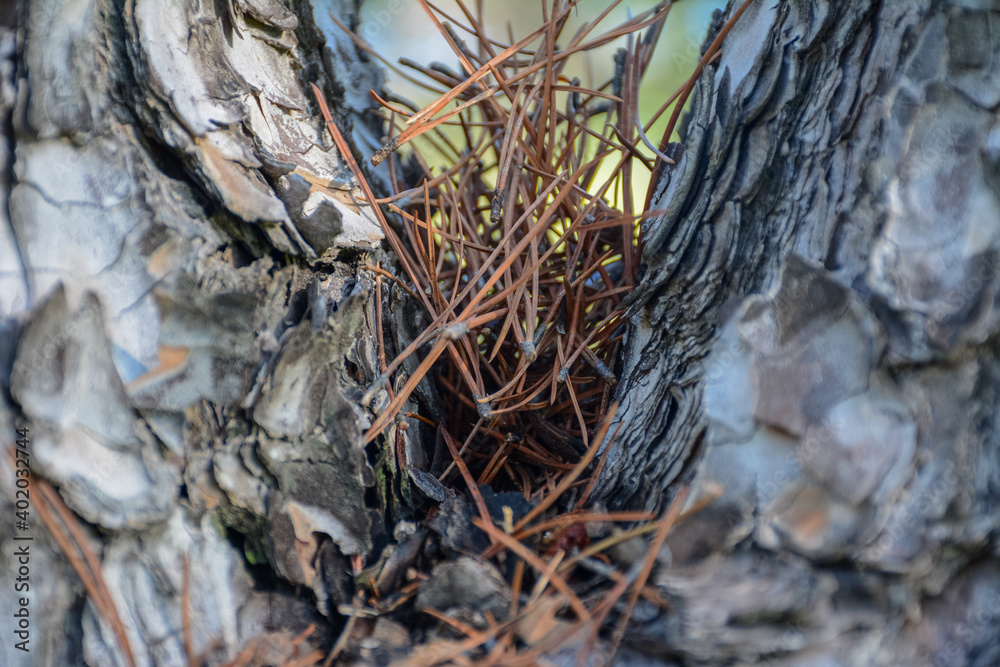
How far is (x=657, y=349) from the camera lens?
57 cm

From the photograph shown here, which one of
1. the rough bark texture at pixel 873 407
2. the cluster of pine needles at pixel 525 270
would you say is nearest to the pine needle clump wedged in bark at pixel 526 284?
the cluster of pine needles at pixel 525 270

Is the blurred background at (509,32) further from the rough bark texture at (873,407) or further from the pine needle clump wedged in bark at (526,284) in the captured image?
the rough bark texture at (873,407)

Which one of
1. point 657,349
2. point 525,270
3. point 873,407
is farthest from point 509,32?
point 873,407

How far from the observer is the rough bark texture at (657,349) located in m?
0.41

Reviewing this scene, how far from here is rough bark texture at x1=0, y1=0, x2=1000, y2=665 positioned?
41 cm

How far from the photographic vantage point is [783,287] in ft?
1.43

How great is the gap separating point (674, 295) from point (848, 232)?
0.51 ft

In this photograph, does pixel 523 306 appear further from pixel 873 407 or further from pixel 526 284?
pixel 873 407

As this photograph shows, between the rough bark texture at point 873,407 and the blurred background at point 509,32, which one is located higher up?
the blurred background at point 509,32

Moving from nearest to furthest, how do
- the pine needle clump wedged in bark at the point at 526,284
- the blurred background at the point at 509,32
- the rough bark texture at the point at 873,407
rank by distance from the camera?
the rough bark texture at the point at 873,407, the pine needle clump wedged in bark at the point at 526,284, the blurred background at the point at 509,32

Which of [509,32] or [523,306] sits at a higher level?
[509,32]

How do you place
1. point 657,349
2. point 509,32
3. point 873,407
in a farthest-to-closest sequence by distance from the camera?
point 509,32
point 657,349
point 873,407

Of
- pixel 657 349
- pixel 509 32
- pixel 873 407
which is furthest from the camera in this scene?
pixel 509 32

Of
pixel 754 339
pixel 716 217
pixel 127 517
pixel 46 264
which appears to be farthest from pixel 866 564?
pixel 46 264
